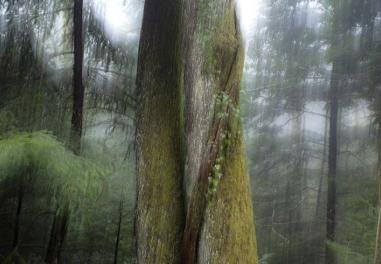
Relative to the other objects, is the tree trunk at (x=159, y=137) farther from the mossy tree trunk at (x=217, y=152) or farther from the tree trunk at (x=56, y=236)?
the tree trunk at (x=56, y=236)

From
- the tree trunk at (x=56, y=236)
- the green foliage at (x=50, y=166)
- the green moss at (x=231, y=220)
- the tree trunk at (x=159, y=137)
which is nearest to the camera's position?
the green moss at (x=231, y=220)

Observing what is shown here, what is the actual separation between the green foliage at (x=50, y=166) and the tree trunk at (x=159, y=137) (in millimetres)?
866

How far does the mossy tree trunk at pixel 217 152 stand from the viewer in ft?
9.52

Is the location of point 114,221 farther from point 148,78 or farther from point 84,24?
point 148,78

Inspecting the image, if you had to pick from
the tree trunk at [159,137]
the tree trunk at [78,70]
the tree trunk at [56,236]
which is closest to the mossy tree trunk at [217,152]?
the tree trunk at [159,137]

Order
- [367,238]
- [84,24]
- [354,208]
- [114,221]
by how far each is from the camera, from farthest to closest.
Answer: [354,208] → [367,238] → [114,221] → [84,24]

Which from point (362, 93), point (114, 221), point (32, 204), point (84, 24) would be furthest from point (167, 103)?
→ point (362, 93)

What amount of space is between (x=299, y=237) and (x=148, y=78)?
948cm

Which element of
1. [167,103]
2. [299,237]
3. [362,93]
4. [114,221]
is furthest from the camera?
[299,237]

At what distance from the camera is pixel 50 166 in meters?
3.99

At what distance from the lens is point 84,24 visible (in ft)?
20.0

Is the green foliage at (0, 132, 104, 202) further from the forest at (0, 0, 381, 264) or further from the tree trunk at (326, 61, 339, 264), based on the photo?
the tree trunk at (326, 61, 339, 264)

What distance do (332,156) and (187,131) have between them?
9.37 metres

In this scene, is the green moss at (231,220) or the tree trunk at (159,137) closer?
the green moss at (231,220)
